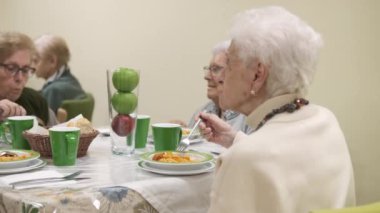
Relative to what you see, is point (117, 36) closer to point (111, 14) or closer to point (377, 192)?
point (111, 14)

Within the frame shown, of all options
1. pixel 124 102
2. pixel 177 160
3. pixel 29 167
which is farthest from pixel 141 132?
pixel 29 167

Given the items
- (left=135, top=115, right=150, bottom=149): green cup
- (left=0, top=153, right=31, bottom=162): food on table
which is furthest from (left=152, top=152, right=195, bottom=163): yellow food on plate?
(left=0, top=153, right=31, bottom=162): food on table

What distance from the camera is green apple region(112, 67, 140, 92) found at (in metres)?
1.54

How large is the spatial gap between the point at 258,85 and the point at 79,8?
10.4 feet

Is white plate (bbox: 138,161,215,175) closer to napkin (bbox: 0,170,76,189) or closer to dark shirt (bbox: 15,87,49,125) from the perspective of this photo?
napkin (bbox: 0,170,76,189)

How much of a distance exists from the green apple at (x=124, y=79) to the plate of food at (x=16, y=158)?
332mm

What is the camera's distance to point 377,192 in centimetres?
262

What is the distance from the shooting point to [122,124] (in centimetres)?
156

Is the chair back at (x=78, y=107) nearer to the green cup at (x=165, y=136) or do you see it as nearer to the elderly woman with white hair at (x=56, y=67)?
the elderly woman with white hair at (x=56, y=67)

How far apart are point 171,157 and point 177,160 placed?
3 centimetres

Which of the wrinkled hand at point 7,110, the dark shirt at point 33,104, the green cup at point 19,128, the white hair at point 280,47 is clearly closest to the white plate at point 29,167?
the green cup at point 19,128

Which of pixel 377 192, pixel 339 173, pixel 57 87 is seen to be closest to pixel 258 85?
pixel 339 173

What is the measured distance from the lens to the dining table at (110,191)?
1143 mm

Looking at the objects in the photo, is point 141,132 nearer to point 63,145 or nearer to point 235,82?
point 63,145
